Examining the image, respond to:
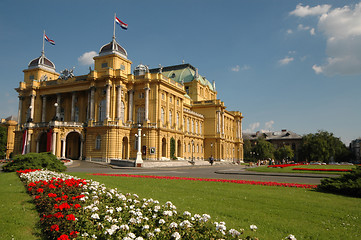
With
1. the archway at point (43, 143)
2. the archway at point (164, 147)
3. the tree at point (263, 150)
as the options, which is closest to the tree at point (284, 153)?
the tree at point (263, 150)

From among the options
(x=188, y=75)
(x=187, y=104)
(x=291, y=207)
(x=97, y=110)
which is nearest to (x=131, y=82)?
(x=97, y=110)

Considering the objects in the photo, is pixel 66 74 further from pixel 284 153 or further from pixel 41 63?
pixel 284 153

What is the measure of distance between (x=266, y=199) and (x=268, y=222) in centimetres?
383

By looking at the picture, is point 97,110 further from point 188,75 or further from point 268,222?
point 268,222

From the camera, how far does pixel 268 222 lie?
8.47 meters

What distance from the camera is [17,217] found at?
906cm

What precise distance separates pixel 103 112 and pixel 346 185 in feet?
154

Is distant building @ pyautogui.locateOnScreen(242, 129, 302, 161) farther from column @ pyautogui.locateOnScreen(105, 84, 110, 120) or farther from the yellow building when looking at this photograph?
column @ pyautogui.locateOnScreen(105, 84, 110, 120)

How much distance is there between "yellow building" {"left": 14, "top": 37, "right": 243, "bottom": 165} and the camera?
53.6m

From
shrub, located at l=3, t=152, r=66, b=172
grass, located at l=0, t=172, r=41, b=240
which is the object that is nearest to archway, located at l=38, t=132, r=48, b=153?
shrub, located at l=3, t=152, r=66, b=172

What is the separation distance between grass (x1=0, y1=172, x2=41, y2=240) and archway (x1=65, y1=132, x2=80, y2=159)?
47.6 metres

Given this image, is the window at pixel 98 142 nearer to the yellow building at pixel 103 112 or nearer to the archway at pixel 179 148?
the yellow building at pixel 103 112

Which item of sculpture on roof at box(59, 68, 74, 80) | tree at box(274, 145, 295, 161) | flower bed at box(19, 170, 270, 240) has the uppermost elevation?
sculpture on roof at box(59, 68, 74, 80)

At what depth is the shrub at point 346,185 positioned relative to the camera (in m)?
13.9
